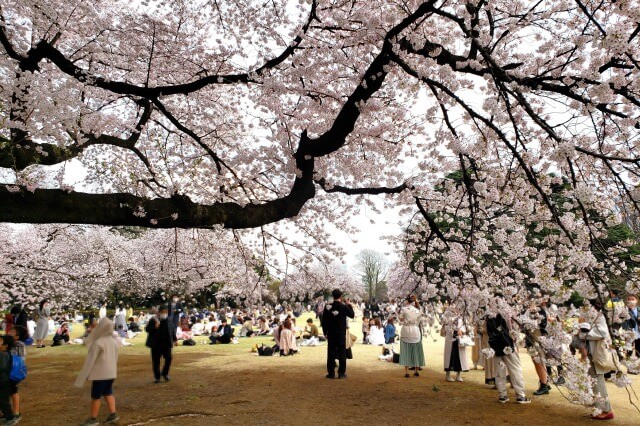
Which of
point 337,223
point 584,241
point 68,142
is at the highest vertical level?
point 68,142

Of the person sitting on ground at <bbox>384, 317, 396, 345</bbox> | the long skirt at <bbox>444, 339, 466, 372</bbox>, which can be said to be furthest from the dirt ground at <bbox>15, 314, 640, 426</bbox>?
the person sitting on ground at <bbox>384, 317, 396, 345</bbox>

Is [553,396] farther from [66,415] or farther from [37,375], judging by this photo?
[37,375]

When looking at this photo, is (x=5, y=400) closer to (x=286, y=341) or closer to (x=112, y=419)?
(x=112, y=419)

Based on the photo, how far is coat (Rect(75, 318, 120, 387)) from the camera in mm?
5211

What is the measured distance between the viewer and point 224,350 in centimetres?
1339

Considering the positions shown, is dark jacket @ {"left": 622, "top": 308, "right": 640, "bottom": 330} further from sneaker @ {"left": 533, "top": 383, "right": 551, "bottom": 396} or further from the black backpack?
the black backpack

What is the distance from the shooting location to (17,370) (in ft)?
17.8

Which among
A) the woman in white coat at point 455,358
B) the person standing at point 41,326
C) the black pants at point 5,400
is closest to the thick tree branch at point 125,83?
the black pants at point 5,400

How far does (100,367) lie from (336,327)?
171 inches

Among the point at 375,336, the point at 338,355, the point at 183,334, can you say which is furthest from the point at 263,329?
the point at 338,355

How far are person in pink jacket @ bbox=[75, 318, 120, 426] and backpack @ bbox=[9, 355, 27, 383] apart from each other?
929mm

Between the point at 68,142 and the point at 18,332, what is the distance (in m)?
3.17

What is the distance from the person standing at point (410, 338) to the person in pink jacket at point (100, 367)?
530 cm

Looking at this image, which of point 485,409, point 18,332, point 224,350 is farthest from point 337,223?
point 224,350
